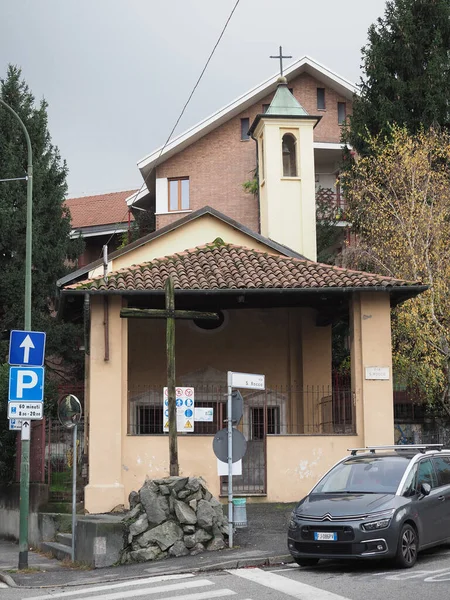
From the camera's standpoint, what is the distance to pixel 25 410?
46.8ft

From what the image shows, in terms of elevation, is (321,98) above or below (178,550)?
above

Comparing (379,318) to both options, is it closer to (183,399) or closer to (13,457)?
(183,399)

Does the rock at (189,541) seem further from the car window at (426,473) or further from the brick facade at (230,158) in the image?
the brick facade at (230,158)

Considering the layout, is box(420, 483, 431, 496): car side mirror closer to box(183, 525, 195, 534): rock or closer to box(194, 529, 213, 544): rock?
box(194, 529, 213, 544): rock

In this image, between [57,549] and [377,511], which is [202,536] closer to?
[377,511]

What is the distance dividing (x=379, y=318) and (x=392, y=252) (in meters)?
5.14

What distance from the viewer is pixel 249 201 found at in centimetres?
3881

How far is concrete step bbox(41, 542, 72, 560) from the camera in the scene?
16.0 metres

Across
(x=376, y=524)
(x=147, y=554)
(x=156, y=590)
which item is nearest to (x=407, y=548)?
(x=376, y=524)

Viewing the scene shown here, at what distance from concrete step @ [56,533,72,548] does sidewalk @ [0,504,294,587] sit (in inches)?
32.3

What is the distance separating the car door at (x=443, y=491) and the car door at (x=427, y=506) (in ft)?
0.30

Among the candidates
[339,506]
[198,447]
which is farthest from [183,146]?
[339,506]

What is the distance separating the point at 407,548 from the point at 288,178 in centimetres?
1771

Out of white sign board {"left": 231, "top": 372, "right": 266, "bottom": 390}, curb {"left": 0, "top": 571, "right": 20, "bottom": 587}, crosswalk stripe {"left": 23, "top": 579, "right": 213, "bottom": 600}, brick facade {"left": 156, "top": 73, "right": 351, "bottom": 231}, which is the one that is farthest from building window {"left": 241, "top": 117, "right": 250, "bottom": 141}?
crosswalk stripe {"left": 23, "top": 579, "right": 213, "bottom": 600}
